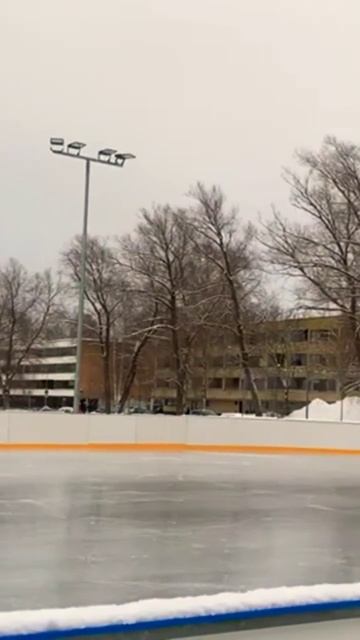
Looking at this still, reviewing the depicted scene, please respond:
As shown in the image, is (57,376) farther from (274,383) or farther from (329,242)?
(329,242)

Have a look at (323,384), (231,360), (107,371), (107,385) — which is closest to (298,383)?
(323,384)

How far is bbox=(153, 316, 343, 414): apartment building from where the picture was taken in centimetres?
3976

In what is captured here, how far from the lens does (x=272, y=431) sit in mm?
20125

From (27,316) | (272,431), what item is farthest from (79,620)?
(27,316)

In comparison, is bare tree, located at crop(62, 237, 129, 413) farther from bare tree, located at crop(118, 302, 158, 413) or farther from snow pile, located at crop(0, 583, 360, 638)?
snow pile, located at crop(0, 583, 360, 638)

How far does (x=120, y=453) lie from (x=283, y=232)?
658 inches

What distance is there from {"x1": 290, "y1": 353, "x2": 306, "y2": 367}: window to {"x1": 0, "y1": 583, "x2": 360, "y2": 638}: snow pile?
148 feet

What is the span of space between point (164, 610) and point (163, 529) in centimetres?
576

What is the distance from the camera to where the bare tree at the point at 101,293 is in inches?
1725

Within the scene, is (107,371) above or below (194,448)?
above

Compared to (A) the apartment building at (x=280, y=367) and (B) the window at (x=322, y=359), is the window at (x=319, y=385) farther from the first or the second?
(B) the window at (x=322, y=359)

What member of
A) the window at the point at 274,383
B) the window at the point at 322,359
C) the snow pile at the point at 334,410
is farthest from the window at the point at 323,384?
the snow pile at the point at 334,410

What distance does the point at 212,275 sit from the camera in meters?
39.3

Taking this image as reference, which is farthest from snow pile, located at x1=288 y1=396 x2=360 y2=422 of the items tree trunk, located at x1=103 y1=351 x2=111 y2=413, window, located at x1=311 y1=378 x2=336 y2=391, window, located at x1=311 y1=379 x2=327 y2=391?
window, located at x1=311 y1=379 x2=327 y2=391
